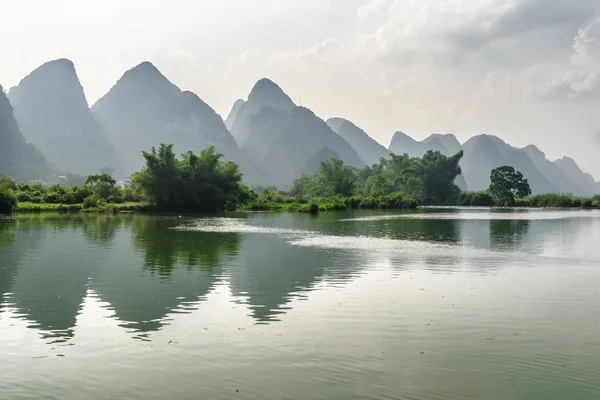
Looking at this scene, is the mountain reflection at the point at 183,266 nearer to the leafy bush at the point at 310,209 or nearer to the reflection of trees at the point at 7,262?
the reflection of trees at the point at 7,262

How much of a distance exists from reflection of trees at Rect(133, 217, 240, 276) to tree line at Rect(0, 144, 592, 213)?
873 inches

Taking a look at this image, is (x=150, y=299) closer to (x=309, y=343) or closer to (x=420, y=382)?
(x=309, y=343)

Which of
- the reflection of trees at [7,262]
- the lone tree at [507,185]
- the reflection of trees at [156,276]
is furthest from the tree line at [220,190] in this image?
the reflection of trees at [156,276]

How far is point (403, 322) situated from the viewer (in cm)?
975

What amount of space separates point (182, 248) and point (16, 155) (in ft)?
522

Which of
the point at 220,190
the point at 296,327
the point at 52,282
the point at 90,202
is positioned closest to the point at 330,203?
the point at 220,190

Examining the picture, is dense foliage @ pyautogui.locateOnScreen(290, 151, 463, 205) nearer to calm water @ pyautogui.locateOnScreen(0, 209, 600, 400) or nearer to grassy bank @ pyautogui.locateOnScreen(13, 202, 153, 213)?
grassy bank @ pyautogui.locateOnScreen(13, 202, 153, 213)

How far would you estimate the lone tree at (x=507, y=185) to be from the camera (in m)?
107

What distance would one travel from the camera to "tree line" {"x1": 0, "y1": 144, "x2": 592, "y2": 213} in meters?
59.3

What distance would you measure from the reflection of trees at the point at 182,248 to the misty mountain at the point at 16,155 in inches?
5295

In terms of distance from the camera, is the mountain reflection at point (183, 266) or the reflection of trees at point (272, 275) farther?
the reflection of trees at point (272, 275)

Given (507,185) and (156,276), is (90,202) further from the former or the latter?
(507,185)

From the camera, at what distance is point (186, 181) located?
198 ft

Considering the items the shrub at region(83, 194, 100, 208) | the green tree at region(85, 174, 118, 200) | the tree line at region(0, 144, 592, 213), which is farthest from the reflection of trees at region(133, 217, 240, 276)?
the green tree at region(85, 174, 118, 200)
